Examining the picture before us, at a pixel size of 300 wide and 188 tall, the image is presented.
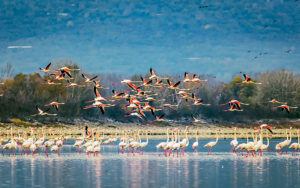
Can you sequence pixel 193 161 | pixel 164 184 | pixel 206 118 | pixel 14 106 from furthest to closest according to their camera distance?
pixel 206 118
pixel 14 106
pixel 193 161
pixel 164 184

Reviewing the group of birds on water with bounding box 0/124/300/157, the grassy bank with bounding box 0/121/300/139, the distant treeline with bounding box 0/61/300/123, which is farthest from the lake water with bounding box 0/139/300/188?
the distant treeline with bounding box 0/61/300/123

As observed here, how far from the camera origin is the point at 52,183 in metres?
17.9

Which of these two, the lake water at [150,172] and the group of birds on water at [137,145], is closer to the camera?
the lake water at [150,172]

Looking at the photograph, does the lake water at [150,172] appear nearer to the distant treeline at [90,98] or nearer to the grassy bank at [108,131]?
the grassy bank at [108,131]

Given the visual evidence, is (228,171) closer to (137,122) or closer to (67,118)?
(67,118)

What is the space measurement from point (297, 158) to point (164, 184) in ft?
43.2

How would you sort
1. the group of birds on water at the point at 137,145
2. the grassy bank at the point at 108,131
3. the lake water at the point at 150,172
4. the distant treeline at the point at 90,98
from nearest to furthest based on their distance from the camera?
the lake water at the point at 150,172
the group of birds on water at the point at 137,145
the grassy bank at the point at 108,131
the distant treeline at the point at 90,98

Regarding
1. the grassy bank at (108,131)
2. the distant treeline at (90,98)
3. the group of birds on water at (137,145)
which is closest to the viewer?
the group of birds on water at (137,145)

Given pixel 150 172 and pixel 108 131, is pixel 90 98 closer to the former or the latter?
pixel 108 131

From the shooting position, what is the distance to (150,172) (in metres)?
21.1

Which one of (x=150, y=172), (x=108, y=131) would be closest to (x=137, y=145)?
(x=150, y=172)

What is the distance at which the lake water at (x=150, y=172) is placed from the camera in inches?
706

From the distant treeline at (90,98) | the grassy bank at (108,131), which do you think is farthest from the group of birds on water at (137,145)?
the distant treeline at (90,98)

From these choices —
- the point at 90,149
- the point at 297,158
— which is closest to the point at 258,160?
the point at 297,158
